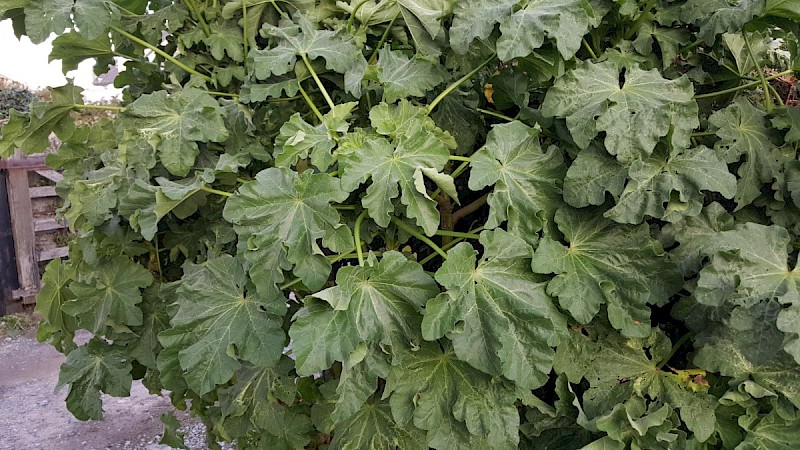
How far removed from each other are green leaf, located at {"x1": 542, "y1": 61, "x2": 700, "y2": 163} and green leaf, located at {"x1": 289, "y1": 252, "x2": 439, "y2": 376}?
1.48 ft

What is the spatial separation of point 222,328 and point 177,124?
0.54m

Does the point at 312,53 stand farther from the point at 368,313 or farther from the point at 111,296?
the point at 111,296

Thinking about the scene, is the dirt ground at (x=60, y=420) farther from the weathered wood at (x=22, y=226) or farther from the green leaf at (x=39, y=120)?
the green leaf at (x=39, y=120)

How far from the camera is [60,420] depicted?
4180mm

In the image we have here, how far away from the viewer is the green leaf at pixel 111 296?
1.70 metres

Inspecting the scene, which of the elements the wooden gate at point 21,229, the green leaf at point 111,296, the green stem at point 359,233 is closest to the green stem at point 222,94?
the green leaf at point 111,296

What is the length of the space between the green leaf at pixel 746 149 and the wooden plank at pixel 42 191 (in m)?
5.98

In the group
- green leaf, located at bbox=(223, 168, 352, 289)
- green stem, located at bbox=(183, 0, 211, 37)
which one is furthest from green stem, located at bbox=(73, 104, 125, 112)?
green leaf, located at bbox=(223, 168, 352, 289)

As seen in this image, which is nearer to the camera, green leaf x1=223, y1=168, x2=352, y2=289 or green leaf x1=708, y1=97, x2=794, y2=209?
green leaf x1=223, y1=168, x2=352, y2=289

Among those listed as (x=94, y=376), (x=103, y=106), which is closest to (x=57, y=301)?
(x=94, y=376)

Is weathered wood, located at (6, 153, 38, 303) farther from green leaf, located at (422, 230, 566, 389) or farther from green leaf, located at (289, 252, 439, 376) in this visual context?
green leaf, located at (422, 230, 566, 389)

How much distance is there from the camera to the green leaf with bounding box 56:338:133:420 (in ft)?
5.87

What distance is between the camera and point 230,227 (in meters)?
1.61

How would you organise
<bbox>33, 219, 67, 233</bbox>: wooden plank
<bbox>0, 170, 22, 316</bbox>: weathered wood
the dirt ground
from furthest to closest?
1. <bbox>33, 219, 67, 233</bbox>: wooden plank
2. <bbox>0, 170, 22, 316</bbox>: weathered wood
3. the dirt ground
